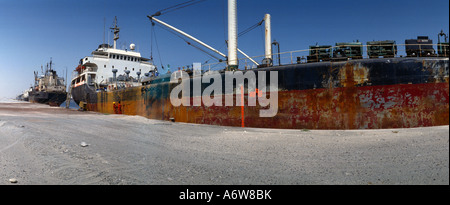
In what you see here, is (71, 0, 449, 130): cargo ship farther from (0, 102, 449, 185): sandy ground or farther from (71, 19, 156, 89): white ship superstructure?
(71, 19, 156, 89): white ship superstructure

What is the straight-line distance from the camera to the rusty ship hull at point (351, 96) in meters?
11.5

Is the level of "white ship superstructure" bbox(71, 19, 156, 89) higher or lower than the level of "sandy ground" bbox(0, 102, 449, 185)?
higher

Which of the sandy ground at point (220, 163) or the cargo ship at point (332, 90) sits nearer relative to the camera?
the sandy ground at point (220, 163)

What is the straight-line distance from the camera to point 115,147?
8.31 metres

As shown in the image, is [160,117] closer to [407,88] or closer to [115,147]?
[115,147]

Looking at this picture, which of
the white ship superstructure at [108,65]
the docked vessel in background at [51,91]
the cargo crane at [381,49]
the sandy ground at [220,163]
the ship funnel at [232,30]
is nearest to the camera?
the sandy ground at [220,163]

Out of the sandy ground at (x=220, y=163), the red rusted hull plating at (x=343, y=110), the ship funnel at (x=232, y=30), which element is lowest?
the sandy ground at (x=220, y=163)

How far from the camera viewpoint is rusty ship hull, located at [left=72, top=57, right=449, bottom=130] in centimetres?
1145

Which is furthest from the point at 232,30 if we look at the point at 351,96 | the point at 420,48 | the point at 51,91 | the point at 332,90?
the point at 51,91

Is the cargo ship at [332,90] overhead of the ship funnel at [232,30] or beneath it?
beneath

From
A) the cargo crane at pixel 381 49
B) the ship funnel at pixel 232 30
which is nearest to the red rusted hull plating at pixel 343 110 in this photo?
the cargo crane at pixel 381 49

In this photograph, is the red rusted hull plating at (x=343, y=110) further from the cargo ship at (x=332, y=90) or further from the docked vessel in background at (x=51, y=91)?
the docked vessel in background at (x=51, y=91)

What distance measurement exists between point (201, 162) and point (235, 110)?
9.94 m

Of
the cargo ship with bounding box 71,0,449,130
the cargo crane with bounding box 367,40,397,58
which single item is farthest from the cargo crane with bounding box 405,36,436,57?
the cargo crane with bounding box 367,40,397,58
